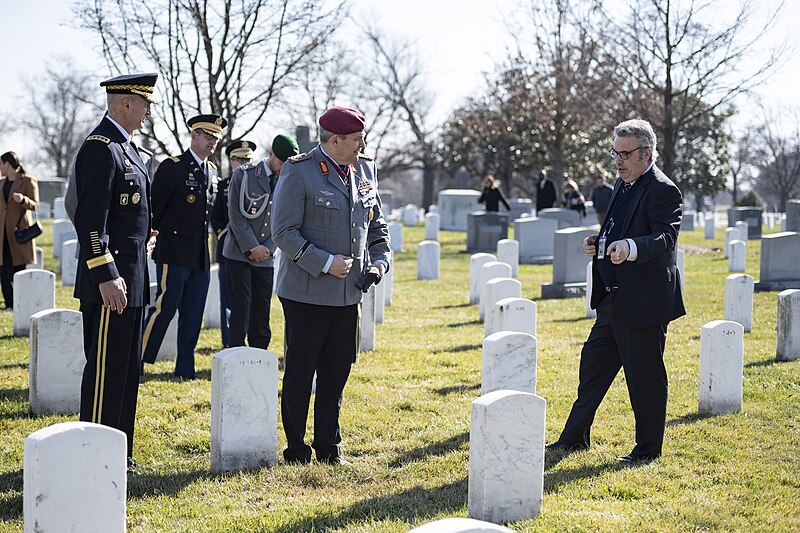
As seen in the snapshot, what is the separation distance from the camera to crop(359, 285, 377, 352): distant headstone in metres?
9.68

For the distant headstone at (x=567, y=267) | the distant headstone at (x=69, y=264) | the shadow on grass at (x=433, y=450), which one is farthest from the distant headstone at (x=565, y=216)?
the shadow on grass at (x=433, y=450)

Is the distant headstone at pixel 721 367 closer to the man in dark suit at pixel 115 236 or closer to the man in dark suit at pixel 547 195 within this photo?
the man in dark suit at pixel 115 236

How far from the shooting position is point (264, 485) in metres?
5.32

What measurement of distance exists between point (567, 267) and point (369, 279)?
32.3ft

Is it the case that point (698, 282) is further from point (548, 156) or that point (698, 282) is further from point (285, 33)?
point (548, 156)

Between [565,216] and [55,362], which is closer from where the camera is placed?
[55,362]

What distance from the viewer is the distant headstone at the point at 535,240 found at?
20609mm

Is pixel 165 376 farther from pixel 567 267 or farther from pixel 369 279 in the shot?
pixel 567 267

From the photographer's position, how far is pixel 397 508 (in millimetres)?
5016

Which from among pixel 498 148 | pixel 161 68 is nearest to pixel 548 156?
pixel 498 148

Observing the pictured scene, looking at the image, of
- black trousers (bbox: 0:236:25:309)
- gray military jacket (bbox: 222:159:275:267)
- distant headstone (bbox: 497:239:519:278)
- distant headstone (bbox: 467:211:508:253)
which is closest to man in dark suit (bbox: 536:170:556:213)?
distant headstone (bbox: 467:211:508:253)

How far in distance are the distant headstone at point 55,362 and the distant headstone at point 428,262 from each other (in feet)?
36.0

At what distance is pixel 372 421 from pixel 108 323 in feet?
7.47

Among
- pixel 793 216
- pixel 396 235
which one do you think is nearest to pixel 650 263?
pixel 396 235
